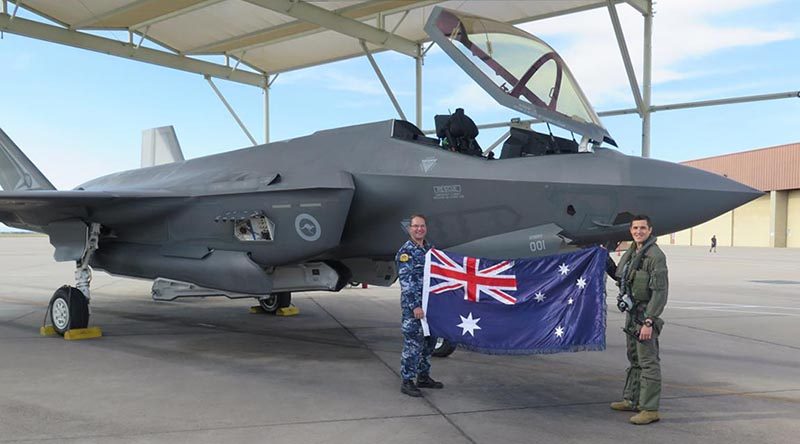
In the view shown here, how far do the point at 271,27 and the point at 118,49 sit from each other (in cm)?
448

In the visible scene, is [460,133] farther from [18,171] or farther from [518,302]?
[18,171]

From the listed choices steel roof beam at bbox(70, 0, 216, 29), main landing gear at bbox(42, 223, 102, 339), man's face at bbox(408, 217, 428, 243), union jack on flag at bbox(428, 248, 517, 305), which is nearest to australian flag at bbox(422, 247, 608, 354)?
union jack on flag at bbox(428, 248, 517, 305)

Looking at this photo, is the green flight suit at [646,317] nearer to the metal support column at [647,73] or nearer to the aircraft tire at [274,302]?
the aircraft tire at [274,302]

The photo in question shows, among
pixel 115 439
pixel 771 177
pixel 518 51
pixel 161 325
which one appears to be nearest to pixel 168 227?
pixel 161 325

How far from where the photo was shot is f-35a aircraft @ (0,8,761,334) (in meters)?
4.95

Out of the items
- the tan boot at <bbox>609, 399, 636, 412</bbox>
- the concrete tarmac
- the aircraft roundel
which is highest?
the aircraft roundel

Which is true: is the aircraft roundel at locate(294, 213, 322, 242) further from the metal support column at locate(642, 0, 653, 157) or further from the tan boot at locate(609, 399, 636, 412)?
the metal support column at locate(642, 0, 653, 157)

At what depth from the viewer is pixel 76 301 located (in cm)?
757

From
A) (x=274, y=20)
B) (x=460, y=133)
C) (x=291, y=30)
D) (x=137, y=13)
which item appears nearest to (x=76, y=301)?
(x=460, y=133)

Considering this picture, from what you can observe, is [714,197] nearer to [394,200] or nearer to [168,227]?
[394,200]

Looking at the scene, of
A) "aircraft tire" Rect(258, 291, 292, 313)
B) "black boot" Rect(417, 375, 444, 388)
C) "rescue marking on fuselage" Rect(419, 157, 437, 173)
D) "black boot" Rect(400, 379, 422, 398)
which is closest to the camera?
"black boot" Rect(400, 379, 422, 398)

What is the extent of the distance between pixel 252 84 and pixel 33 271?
380 inches

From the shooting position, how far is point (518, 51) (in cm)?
563

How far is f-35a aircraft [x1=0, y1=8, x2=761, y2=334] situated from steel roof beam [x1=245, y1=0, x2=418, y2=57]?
22.0ft
